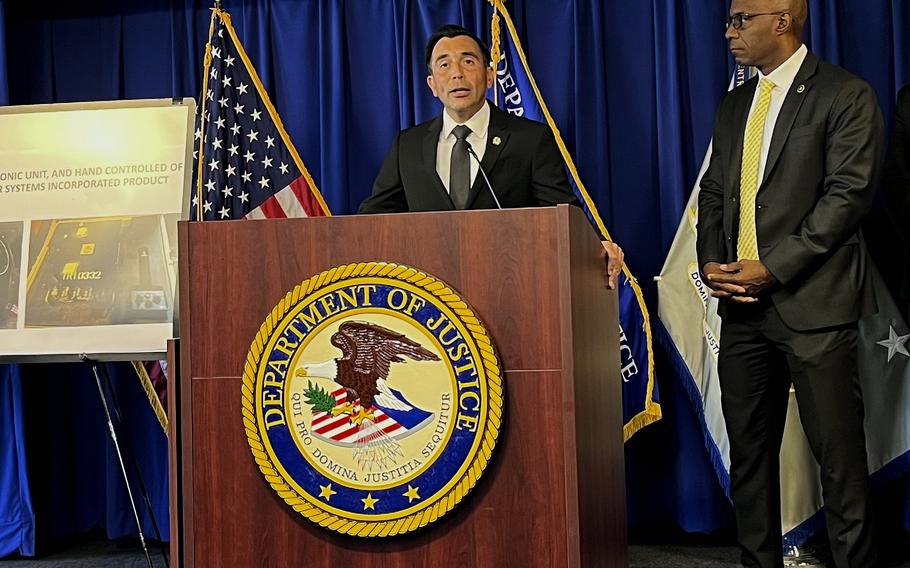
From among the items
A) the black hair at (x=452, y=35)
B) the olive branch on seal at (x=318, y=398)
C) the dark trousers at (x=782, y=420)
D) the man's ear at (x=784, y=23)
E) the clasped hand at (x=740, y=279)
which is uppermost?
the man's ear at (x=784, y=23)

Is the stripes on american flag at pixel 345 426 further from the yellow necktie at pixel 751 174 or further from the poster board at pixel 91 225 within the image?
the poster board at pixel 91 225

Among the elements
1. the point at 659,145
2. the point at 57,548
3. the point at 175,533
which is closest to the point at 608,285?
the point at 175,533

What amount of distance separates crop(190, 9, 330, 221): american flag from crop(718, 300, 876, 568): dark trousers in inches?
69.5

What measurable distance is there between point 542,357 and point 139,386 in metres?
2.91

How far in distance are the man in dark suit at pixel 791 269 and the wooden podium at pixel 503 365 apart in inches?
48.2

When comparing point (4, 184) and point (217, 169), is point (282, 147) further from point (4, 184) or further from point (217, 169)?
point (4, 184)

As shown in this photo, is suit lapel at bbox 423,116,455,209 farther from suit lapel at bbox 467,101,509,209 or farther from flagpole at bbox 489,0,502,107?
flagpole at bbox 489,0,502,107

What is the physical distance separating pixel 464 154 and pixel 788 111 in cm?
103

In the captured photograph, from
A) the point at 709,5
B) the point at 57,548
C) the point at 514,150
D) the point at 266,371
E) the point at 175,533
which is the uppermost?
the point at 709,5

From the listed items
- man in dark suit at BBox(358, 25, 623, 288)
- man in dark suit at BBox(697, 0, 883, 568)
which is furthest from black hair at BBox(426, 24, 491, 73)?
man in dark suit at BBox(697, 0, 883, 568)

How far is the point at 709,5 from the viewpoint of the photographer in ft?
13.3

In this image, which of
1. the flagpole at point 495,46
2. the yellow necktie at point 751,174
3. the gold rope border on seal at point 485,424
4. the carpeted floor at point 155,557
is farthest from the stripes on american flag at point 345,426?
the flagpole at point 495,46

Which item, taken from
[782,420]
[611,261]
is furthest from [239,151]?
[782,420]

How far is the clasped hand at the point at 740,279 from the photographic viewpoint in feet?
9.73
